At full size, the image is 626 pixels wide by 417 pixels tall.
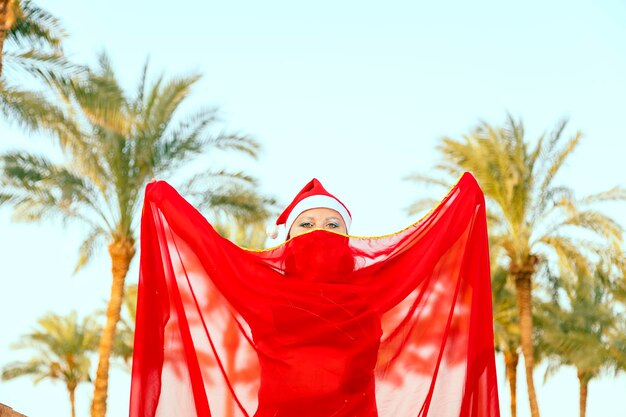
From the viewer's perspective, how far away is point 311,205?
4.56 meters

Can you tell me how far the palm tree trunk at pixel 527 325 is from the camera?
20844mm

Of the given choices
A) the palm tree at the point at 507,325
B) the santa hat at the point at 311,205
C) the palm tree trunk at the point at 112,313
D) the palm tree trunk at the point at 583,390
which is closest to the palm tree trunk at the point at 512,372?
the palm tree at the point at 507,325

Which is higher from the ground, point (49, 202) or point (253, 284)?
point (49, 202)

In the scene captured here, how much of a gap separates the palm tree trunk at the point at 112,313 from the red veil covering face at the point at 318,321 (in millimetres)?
12468

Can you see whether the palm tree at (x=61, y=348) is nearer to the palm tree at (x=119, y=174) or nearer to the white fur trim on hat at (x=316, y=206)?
the palm tree at (x=119, y=174)

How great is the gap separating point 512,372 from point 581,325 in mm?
6413

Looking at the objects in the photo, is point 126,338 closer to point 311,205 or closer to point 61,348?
point 61,348

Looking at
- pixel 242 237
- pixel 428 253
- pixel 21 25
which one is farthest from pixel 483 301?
pixel 242 237

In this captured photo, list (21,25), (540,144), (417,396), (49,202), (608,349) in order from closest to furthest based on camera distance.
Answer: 1. (417,396)
2. (21,25)
3. (49,202)
4. (540,144)
5. (608,349)

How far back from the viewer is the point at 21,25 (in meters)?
13.5

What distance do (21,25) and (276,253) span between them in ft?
34.4

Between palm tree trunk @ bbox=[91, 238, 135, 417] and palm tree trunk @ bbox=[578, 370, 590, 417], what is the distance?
16389 millimetres

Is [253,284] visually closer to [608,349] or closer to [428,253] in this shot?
[428,253]

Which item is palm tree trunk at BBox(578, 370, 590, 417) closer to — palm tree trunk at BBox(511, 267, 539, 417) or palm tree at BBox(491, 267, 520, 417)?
palm tree at BBox(491, 267, 520, 417)
